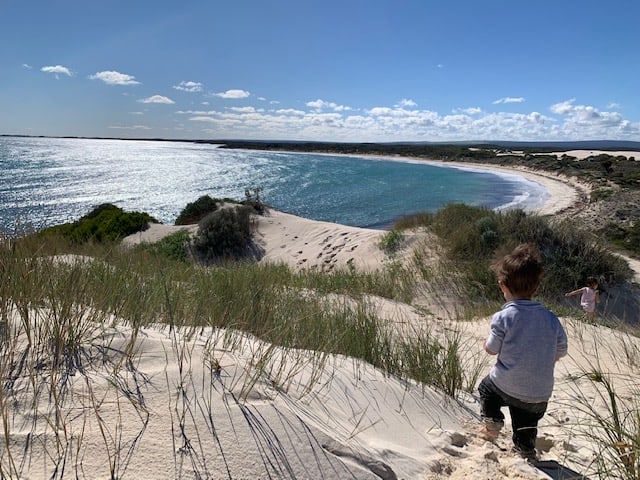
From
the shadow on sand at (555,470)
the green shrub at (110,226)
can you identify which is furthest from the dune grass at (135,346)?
the green shrub at (110,226)

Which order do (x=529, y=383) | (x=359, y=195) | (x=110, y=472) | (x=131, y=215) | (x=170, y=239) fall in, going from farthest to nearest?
(x=359, y=195) < (x=131, y=215) < (x=170, y=239) < (x=529, y=383) < (x=110, y=472)

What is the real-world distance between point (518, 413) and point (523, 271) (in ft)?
3.25

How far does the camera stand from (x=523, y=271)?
304 centimetres

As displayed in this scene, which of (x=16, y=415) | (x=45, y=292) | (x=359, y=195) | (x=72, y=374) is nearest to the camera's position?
(x=16, y=415)

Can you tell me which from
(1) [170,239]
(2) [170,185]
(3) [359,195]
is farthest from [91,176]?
(1) [170,239]

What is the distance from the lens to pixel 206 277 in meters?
5.93

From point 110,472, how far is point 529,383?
101 inches

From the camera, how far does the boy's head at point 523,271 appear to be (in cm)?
303

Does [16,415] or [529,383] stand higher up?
[16,415]

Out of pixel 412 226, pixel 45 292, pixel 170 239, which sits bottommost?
pixel 170 239

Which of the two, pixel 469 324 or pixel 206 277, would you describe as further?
pixel 469 324

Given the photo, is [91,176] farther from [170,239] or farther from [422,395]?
[422,395]

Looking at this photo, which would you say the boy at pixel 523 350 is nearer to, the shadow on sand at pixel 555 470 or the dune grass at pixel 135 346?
the shadow on sand at pixel 555 470

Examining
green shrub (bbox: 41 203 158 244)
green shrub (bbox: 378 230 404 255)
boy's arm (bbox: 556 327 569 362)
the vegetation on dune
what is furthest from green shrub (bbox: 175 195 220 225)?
boy's arm (bbox: 556 327 569 362)
